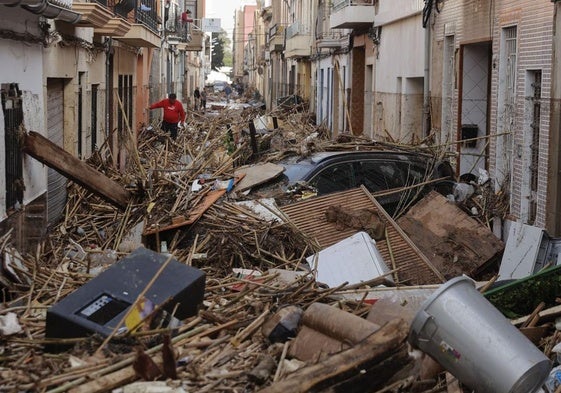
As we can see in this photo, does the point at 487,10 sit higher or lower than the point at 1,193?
higher

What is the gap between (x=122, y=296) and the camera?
6.59 m

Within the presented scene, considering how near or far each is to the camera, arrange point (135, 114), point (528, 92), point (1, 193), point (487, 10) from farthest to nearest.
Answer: point (135, 114)
point (487, 10)
point (528, 92)
point (1, 193)

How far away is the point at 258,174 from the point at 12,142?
308 centimetres

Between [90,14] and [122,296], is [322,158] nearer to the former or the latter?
[90,14]

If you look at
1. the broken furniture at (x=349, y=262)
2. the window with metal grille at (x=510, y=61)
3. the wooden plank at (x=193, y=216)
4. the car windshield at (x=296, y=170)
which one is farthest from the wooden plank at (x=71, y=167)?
the window with metal grille at (x=510, y=61)

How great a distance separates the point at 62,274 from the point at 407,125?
13.2m

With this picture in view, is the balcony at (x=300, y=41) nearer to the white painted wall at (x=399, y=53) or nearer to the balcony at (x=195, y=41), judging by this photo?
the balcony at (x=195, y=41)

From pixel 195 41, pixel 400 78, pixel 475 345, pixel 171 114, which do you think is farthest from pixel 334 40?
pixel 475 345

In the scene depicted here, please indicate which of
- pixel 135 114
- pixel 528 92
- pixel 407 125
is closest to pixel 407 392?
pixel 528 92

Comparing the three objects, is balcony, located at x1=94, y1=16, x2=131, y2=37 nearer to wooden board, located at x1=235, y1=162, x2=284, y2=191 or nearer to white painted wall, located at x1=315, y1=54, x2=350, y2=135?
wooden board, located at x1=235, y1=162, x2=284, y2=191

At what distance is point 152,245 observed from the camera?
11.1 meters

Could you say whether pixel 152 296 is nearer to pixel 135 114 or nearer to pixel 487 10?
pixel 487 10

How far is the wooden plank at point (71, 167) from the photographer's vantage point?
10859mm

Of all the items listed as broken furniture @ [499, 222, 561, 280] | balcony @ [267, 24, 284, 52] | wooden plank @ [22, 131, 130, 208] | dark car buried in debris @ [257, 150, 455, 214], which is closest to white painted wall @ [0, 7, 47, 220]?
wooden plank @ [22, 131, 130, 208]
